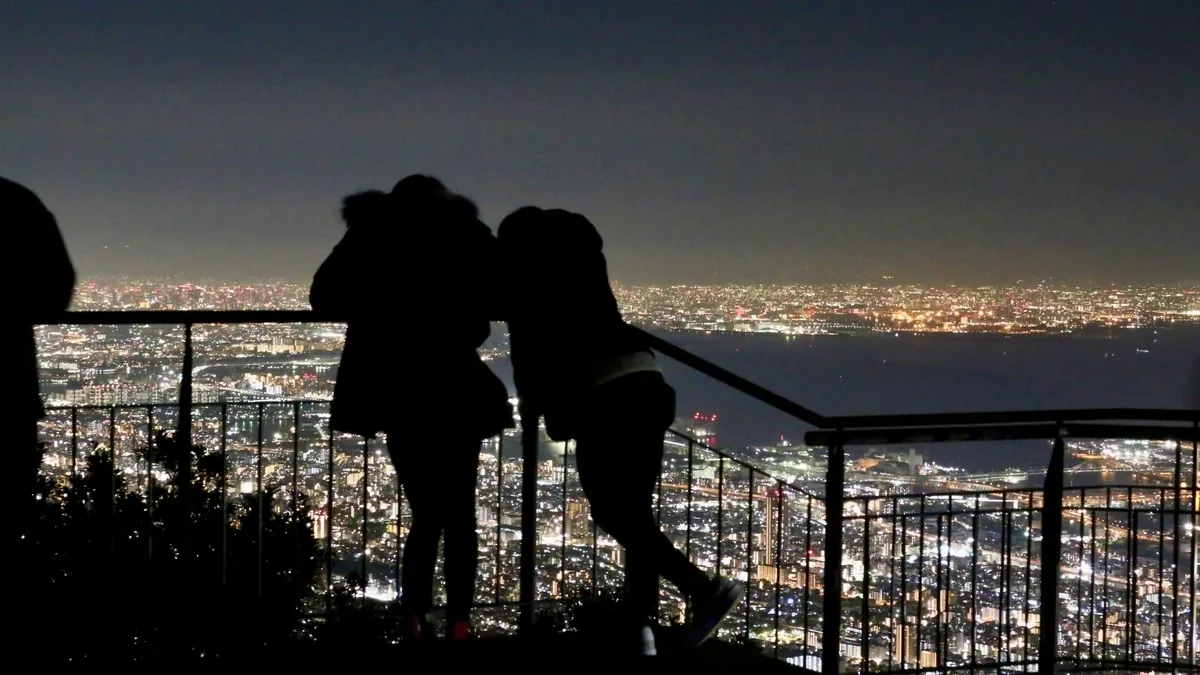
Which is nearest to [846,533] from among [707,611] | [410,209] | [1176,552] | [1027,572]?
[1027,572]

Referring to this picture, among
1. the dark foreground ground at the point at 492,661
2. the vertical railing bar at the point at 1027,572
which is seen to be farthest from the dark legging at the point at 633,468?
the vertical railing bar at the point at 1027,572

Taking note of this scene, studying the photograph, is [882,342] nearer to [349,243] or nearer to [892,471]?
[892,471]

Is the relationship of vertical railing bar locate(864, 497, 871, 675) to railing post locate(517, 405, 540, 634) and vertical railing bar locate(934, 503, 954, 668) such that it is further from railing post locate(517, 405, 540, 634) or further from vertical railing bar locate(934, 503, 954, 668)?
railing post locate(517, 405, 540, 634)

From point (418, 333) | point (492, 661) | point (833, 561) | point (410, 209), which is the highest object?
point (410, 209)

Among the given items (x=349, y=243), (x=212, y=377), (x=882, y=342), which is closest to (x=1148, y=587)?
(x=349, y=243)

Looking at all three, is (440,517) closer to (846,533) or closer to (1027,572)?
(846,533)

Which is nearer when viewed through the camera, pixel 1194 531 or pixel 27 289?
pixel 27 289
